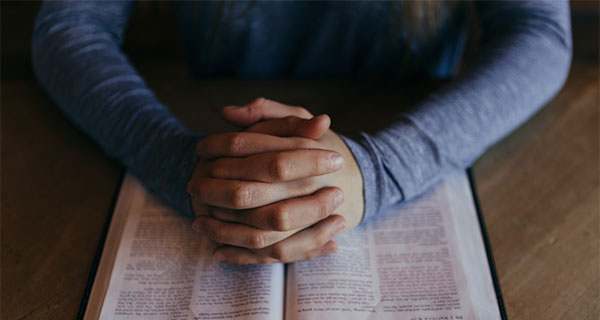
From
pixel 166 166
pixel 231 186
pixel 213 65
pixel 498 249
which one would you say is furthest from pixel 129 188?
pixel 498 249

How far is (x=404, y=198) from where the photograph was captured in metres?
0.65

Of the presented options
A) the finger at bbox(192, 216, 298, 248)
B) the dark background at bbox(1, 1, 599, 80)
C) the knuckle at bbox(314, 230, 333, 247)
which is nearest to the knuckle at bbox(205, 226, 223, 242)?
the finger at bbox(192, 216, 298, 248)

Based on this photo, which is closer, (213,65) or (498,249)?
(498,249)

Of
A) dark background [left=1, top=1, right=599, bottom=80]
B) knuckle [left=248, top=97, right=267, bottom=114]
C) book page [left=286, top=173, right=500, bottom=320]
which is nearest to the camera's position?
book page [left=286, top=173, right=500, bottom=320]

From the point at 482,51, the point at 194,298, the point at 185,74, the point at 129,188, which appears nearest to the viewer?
the point at 194,298

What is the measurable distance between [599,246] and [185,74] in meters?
0.73

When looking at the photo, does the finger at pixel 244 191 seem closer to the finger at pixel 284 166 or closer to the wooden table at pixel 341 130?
the finger at pixel 284 166

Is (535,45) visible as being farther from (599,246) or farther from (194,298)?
(194,298)

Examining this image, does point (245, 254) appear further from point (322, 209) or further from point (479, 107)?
point (479, 107)

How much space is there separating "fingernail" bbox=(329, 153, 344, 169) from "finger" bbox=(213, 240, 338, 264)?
Answer: 0.10 meters

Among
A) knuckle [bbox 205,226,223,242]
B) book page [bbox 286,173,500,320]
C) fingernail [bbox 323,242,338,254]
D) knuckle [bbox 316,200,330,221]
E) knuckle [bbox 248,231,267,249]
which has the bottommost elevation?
book page [bbox 286,173,500,320]

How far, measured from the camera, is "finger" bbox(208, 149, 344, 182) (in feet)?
1.79

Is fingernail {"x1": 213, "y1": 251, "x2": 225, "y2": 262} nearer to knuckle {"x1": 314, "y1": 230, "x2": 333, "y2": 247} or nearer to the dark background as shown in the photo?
knuckle {"x1": 314, "y1": 230, "x2": 333, "y2": 247}

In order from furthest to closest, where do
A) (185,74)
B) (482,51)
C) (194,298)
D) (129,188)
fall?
(185,74) → (482,51) → (129,188) → (194,298)
